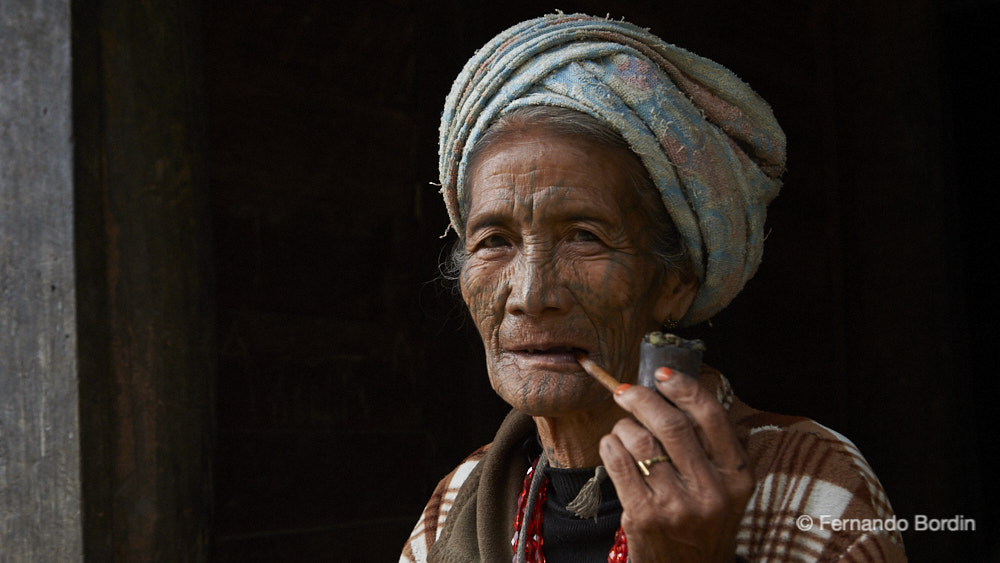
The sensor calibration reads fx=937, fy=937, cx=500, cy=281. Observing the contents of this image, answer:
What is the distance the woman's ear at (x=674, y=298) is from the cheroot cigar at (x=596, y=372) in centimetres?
23

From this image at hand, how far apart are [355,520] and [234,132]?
1.50 m

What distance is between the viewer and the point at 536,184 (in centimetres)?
182

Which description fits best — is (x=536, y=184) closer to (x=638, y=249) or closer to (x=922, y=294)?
(x=638, y=249)

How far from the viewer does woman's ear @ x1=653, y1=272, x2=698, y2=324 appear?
1.94 meters

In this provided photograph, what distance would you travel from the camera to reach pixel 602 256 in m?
1.82

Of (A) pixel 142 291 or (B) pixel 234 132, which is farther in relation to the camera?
(B) pixel 234 132

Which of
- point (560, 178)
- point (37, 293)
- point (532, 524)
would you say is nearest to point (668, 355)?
point (560, 178)

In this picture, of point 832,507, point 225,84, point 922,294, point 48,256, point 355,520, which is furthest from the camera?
point 922,294

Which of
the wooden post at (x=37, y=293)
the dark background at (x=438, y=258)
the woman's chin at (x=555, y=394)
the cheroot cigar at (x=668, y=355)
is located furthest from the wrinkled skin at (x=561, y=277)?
the dark background at (x=438, y=258)

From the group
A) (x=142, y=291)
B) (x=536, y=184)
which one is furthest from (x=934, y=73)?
(x=142, y=291)

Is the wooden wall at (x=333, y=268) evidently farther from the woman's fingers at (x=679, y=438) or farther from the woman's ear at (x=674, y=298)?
the woman's fingers at (x=679, y=438)

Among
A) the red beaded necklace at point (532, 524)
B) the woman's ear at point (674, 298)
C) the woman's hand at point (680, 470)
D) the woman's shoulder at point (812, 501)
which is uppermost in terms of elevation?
the woman's ear at point (674, 298)

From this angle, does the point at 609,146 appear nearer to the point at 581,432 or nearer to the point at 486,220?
the point at 486,220

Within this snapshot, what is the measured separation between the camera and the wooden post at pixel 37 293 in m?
2.26
